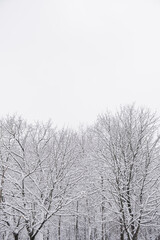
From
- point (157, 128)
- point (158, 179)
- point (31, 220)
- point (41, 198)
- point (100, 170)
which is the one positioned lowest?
point (31, 220)

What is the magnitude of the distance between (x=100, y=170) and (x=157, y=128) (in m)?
4.17

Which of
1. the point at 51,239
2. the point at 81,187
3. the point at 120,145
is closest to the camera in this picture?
the point at 120,145

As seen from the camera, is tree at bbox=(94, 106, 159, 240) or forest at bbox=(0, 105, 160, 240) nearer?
tree at bbox=(94, 106, 159, 240)

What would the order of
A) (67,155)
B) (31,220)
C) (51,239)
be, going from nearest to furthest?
1. (31,220)
2. (67,155)
3. (51,239)

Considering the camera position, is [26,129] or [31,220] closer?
[31,220]

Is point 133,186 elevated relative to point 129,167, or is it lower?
lower

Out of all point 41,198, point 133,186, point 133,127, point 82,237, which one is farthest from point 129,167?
point 82,237

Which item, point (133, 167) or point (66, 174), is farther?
point (66, 174)

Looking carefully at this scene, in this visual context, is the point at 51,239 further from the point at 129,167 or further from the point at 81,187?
the point at 129,167

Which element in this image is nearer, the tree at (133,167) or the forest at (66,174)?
the tree at (133,167)

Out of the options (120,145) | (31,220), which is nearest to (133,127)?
(120,145)

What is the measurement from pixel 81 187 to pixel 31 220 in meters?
3.70

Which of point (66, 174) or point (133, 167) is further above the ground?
point (133, 167)

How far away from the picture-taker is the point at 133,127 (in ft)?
39.1
